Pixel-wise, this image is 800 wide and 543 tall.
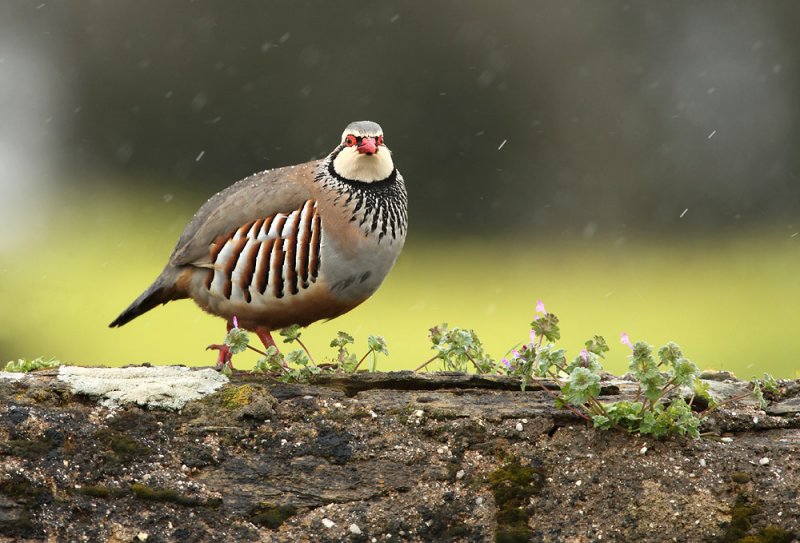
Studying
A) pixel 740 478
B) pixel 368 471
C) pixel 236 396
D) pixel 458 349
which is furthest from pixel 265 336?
pixel 740 478

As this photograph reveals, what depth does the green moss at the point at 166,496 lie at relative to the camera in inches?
128

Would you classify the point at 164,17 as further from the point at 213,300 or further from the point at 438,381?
the point at 438,381

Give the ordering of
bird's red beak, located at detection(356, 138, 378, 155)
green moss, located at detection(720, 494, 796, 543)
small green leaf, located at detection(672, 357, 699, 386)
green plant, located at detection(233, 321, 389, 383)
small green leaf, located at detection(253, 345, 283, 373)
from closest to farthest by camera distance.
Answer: green moss, located at detection(720, 494, 796, 543)
small green leaf, located at detection(672, 357, 699, 386)
green plant, located at detection(233, 321, 389, 383)
small green leaf, located at detection(253, 345, 283, 373)
bird's red beak, located at detection(356, 138, 378, 155)

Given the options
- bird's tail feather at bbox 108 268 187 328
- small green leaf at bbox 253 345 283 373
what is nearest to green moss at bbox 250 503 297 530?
small green leaf at bbox 253 345 283 373

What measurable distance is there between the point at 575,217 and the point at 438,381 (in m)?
8.14

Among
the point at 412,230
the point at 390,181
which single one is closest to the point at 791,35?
the point at 412,230

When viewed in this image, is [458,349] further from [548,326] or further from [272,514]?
[272,514]

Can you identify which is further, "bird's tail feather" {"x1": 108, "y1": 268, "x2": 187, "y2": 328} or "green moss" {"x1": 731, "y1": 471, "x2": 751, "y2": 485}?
"bird's tail feather" {"x1": 108, "y1": 268, "x2": 187, "y2": 328}

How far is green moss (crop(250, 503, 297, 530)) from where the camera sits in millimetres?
3254

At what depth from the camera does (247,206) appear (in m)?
5.07

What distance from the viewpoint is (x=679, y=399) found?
3.52 m

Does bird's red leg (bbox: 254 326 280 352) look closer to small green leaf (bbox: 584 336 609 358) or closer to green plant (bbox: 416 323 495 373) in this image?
green plant (bbox: 416 323 495 373)

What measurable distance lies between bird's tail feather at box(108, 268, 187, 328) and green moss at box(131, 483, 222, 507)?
6.90ft

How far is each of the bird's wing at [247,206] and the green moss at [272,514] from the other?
2015 mm
